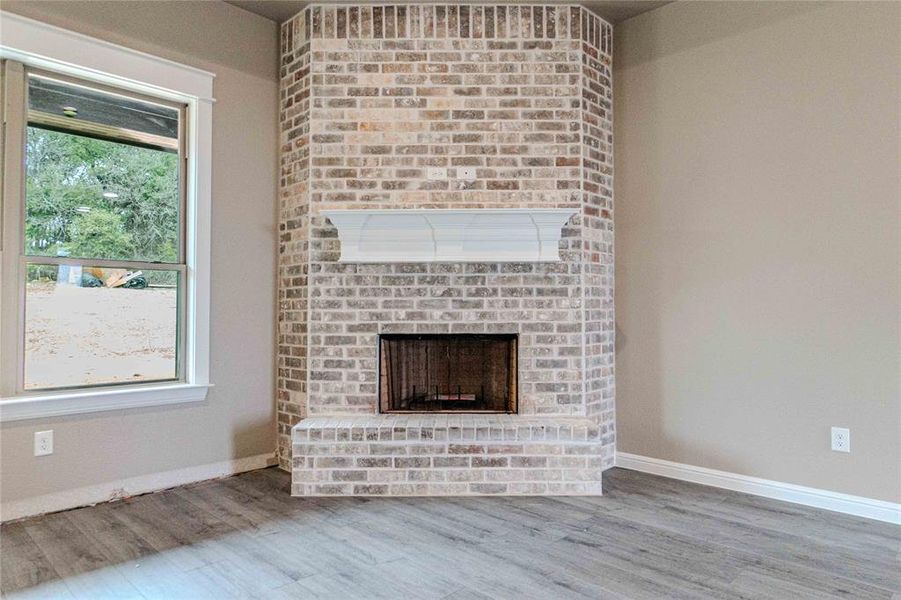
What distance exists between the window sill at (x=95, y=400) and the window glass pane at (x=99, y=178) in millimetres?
709

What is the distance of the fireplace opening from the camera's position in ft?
10.7

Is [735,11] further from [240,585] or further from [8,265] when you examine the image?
[8,265]

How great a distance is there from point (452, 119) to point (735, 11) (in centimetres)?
169

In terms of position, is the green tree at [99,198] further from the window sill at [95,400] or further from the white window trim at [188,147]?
the window sill at [95,400]

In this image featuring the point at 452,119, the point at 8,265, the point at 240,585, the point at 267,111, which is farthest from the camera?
the point at 267,111

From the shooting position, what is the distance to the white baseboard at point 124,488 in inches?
101

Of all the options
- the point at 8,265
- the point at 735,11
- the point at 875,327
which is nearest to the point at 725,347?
the point at 875,327

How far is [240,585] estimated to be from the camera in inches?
77.6

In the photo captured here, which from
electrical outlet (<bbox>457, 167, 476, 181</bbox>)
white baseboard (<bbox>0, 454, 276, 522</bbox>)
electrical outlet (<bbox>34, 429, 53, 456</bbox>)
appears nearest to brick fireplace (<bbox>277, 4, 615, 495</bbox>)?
electrical outlet (<bbox>457, 167, 476, 181</bbox>)

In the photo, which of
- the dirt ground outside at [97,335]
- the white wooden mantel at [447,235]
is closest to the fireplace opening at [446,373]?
the white wooden mantel at [447,235]

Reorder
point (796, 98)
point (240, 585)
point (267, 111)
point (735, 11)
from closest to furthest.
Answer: point (240, 585) → point (796, 98) → point (735, 11) → point (267, 111)

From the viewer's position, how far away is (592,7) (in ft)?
10.8

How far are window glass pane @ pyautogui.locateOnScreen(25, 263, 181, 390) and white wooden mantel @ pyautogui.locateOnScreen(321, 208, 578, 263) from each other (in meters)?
1.09

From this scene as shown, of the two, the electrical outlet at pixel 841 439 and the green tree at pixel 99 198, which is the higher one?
the green tree at pixel 99 198
